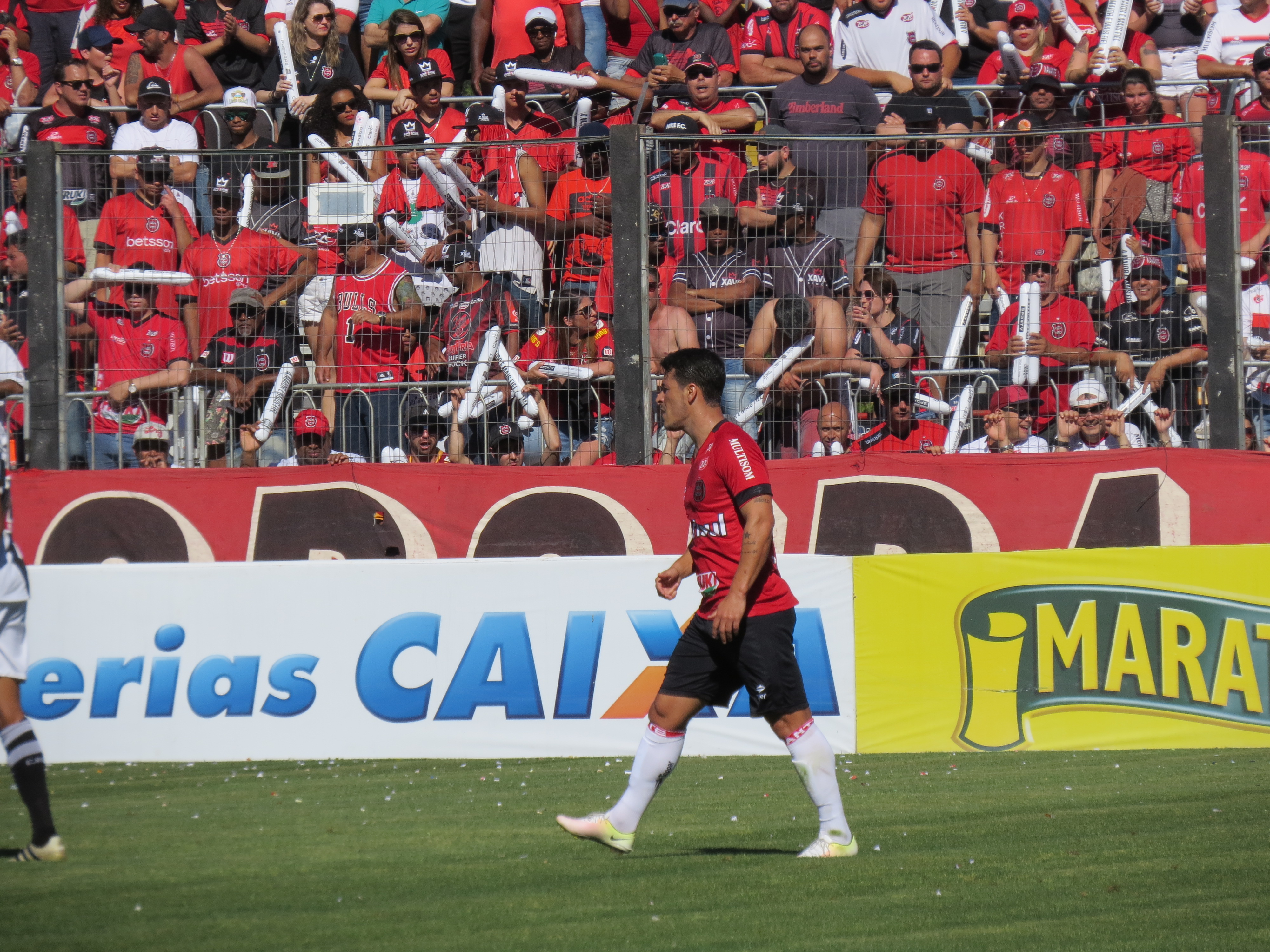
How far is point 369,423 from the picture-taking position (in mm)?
12094

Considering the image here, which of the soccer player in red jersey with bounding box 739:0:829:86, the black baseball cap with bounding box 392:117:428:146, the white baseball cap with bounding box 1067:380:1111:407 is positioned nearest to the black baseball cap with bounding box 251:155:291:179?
the black baseball cap with bounding box 392:117:428:146

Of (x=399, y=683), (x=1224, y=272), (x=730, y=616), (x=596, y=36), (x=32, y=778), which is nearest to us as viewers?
(x=730, y=616)

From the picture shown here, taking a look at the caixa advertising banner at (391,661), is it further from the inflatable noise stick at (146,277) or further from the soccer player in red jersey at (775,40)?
the soccer player in red jersey at (775,40)

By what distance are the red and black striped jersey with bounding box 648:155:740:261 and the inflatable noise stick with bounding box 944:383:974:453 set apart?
2278 mm

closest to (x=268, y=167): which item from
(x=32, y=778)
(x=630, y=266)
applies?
(x=630, y=266)

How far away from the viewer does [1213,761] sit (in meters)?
9.31

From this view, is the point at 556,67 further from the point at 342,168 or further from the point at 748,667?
the point at 748,667

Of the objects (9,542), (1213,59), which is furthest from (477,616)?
(1213,59)

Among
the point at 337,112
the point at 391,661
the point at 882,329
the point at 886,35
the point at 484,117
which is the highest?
the point at 886,35

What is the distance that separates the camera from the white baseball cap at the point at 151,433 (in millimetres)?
12383

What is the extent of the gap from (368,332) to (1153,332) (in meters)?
6.01

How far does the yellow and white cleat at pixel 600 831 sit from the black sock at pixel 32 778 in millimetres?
2177

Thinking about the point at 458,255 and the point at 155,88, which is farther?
the point at 155,88

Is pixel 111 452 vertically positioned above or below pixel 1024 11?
below
